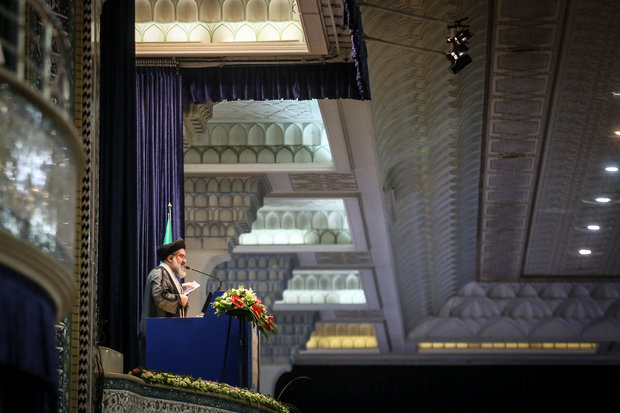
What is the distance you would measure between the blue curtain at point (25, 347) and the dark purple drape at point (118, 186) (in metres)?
3.01

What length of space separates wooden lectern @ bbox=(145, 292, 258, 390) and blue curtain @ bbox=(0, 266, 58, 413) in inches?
125

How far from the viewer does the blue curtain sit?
3600mm

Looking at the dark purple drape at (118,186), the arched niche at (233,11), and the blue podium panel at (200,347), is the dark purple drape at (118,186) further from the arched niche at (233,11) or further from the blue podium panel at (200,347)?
the arched niche at (233,11)

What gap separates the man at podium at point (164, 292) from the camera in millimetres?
7199

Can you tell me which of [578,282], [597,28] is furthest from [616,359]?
[597,28]

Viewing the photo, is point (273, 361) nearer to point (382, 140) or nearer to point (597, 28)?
point (382, 140)

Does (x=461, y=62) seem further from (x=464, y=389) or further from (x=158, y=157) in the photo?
(x=464, y=389)

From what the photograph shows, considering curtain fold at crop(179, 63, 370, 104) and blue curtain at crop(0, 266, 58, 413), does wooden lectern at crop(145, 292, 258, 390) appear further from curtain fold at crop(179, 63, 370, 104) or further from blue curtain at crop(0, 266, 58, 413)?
curtain fold at crop(179, 63, 370, 104)

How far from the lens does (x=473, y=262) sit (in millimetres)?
17766

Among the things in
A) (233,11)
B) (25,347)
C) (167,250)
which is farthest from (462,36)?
(25,347)

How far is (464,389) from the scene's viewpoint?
2302cm

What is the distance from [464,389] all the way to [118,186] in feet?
54.8

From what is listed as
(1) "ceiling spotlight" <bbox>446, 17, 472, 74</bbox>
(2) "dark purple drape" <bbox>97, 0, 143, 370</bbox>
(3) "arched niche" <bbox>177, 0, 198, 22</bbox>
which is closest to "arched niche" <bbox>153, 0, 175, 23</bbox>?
(3) "arched niche" <bbox>177, 0, 198, 22</bbox>

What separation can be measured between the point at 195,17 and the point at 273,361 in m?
11.4
